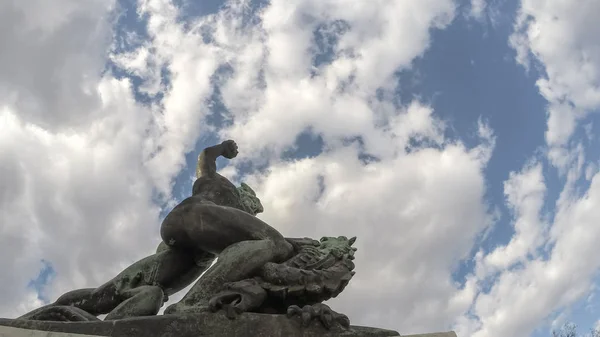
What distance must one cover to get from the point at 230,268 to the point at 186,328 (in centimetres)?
86

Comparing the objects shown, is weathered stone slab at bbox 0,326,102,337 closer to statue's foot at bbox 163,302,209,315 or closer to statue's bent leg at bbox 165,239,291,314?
statue's foot at bbox 163,302,209,315

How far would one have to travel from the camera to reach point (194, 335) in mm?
5352

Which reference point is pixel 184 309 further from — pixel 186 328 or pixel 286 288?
pixel 286 288

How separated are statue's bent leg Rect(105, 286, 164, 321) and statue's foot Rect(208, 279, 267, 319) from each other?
2.39 ft

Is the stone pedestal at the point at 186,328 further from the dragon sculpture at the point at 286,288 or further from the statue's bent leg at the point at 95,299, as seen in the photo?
the statue's bent leg at the point at 95,299

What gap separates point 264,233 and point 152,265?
142 cm

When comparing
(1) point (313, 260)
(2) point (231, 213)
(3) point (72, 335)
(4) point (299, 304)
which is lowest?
(3) point (72, 335)

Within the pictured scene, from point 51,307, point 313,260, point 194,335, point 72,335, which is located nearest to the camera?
point 72,335

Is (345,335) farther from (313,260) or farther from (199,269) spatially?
(199,269)

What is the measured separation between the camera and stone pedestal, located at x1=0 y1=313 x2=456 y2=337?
5.10m

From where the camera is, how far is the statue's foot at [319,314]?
562 cm

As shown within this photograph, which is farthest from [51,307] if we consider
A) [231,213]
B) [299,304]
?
[299,304]

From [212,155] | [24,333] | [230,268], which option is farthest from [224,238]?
[24,333]

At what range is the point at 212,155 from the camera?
26.0ft
